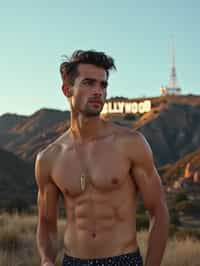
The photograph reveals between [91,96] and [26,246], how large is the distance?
22.1 ft

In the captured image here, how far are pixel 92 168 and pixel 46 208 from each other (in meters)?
0.48

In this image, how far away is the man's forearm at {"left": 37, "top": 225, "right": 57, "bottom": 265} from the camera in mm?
3285

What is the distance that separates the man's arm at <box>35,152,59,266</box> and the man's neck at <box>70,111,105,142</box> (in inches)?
10.7

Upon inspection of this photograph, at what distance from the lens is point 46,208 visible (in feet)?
11.1

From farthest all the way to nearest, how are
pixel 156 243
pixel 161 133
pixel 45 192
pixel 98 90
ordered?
pixel 161 133, pixel 45 192, pixel 98 90, pixel 156 243

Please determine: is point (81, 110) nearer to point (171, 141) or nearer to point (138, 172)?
point (138, 172)

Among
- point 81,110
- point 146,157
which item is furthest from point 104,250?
point 81,110

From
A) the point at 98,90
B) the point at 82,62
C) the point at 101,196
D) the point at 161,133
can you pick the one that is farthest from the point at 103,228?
the point at 161,133

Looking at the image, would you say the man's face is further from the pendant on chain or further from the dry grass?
the dry grass

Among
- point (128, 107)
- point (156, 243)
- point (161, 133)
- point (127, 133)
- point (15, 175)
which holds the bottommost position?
point (161, 133)

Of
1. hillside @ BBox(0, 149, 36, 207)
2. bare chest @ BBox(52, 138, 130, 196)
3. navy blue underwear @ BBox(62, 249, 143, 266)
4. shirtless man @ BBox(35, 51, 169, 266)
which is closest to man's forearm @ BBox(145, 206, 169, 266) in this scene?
shirtless man @ BBox(35, 51, 169, 266)

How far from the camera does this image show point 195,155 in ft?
194

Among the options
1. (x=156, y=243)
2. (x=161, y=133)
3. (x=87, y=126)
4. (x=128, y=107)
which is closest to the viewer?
(x=156, y=243)

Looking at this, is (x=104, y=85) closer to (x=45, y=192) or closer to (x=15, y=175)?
(x=45, y=192)
